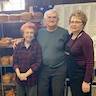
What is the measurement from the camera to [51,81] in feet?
4.90

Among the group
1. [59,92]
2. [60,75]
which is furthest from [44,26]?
[59,92]

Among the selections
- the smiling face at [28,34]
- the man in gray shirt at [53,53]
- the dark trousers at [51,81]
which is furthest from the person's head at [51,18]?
the dark trousers at [51,81]

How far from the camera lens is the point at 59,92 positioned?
149 centimetres

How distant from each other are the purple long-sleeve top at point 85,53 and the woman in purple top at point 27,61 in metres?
0.23

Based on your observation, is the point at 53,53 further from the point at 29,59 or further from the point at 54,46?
the point at 29,59

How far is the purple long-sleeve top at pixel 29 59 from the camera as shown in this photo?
1472 millimetres

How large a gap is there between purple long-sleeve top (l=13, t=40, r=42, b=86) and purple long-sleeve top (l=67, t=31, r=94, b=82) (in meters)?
0.22

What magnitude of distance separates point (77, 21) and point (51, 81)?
400 millimetres

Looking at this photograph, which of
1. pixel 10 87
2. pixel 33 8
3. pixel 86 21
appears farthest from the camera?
pixel 10 87

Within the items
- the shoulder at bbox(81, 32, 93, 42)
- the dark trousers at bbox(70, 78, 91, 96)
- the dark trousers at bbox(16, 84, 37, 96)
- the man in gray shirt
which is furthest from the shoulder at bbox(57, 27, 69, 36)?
the dark trousers at bbox(16, 84, 37, 96)

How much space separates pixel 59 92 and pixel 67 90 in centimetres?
5

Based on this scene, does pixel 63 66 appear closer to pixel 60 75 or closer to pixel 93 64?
pixel 60 75

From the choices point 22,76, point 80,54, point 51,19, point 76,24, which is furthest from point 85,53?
point 22,76

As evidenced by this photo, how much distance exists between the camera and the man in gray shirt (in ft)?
4.66
